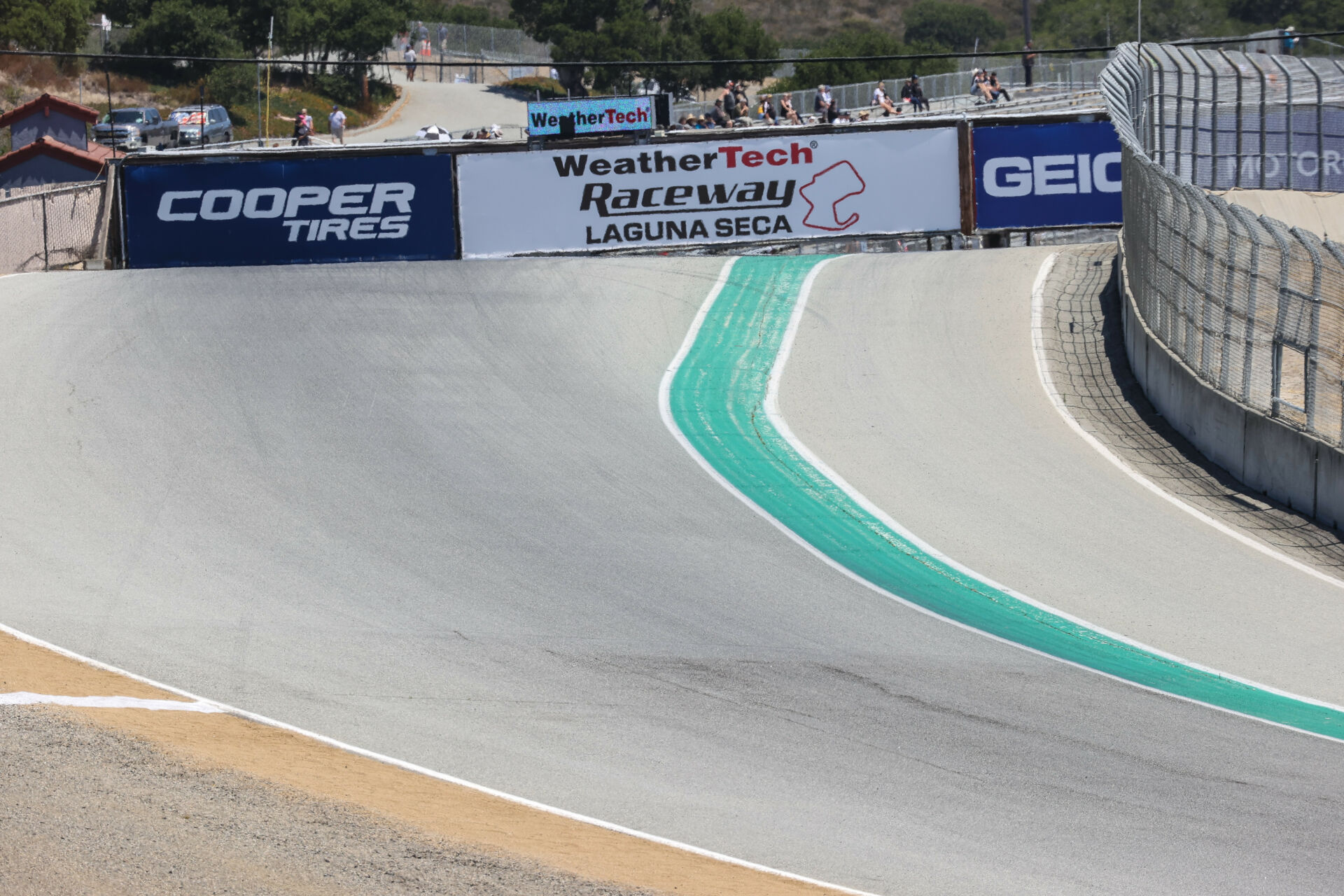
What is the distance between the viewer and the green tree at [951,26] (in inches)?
5325

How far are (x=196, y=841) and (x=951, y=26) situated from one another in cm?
13907

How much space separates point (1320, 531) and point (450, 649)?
8624 millimetres

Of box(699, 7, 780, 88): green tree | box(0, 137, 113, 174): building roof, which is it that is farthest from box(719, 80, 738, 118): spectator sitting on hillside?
box(699, 7, 780, 88): green tree

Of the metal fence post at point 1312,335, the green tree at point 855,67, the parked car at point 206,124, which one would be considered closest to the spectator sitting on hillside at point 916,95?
the parked car at point 206,124

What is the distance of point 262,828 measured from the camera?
662cm

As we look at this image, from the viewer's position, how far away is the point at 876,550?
12586mm

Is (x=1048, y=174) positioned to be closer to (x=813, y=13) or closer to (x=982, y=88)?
(x=982, y=88)

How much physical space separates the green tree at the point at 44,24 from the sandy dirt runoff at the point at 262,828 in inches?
2401

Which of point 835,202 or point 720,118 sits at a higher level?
point 720,118

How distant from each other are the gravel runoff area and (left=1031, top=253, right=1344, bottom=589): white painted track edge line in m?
8.78

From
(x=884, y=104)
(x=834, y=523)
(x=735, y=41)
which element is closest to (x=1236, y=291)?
(x=834, y=523)

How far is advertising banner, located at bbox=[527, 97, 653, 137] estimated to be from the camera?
27.9 meters

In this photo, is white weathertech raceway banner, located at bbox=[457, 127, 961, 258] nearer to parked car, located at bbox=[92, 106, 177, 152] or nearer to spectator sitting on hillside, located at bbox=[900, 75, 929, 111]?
spectator sitting on hillside, located at bbox=[900, 75, 929, 111]

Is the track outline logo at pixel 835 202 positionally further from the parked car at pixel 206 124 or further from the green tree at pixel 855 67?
the green tree at pixel 855 67
